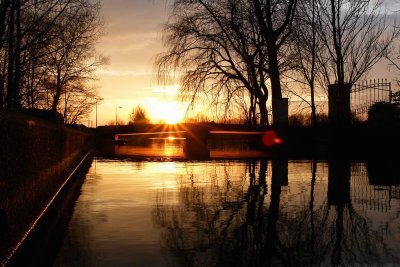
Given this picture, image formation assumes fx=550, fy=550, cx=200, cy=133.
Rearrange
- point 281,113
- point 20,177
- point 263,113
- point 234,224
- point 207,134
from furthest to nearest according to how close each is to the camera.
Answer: point 207,134 < point 263,113 < point 281,113 < point 234,224 < point 20,177

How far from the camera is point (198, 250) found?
6.09m

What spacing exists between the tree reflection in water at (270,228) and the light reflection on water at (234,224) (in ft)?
0.03

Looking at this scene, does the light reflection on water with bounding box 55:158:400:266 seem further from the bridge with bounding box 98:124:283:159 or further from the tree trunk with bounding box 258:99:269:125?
the tree trunk with bounding box 258:99:269:125

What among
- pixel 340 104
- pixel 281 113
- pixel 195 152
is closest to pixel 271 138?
pixel 281 113

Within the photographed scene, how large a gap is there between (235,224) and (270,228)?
0.56 meters

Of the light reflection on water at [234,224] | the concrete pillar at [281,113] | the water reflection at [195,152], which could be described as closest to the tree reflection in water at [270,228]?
the light reflection on water at [234,224]

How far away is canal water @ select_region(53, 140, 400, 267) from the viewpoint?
580cm

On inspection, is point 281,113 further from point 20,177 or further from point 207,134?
point 20,177

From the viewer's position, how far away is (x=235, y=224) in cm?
777

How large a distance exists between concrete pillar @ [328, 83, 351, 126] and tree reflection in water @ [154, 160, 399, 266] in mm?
17699

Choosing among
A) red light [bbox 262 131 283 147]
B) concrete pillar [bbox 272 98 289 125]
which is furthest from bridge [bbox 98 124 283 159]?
concrete pillar [bbox 272 98 289 125]

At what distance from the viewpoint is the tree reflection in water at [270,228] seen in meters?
5.78

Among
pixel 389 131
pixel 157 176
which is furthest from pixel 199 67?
pixel 157 176

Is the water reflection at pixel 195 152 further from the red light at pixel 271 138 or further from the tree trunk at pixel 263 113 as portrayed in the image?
the tree trunk at pixel 263 113
